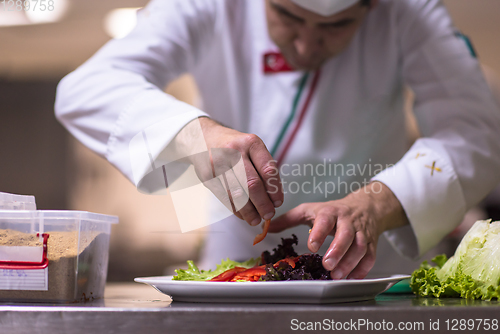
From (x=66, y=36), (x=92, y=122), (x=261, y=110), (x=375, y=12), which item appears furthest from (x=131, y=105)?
(x=66, y=36)

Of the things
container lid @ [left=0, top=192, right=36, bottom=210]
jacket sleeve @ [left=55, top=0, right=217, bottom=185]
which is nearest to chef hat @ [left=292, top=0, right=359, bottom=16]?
jacket sleeve @ [left=55, top=0, right=217, bottom=185]

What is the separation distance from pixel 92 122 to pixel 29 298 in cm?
42

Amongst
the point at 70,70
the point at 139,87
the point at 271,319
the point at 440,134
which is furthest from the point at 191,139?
the point at 70,70

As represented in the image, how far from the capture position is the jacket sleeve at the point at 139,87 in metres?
0.85

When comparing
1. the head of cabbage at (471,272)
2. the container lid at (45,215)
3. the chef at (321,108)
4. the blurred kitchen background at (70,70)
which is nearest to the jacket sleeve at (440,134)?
the chef at (321,108)

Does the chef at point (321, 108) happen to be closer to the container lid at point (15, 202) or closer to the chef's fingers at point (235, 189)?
the chef's fingers at point (235, 189)

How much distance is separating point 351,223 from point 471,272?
0.75 feet

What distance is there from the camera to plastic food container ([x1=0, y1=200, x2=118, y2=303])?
0.67m

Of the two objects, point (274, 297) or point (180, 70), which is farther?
point (180, 70)

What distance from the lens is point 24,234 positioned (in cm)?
69

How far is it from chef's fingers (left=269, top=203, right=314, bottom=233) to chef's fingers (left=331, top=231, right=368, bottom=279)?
110 millimetres

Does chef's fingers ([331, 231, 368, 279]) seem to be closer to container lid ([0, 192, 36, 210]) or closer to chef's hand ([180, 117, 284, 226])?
chef's hand ([180, 117, 284, 226])

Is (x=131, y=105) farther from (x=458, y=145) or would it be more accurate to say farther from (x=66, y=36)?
(x=66, y=36)

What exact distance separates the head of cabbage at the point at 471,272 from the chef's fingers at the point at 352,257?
134 millimetres
